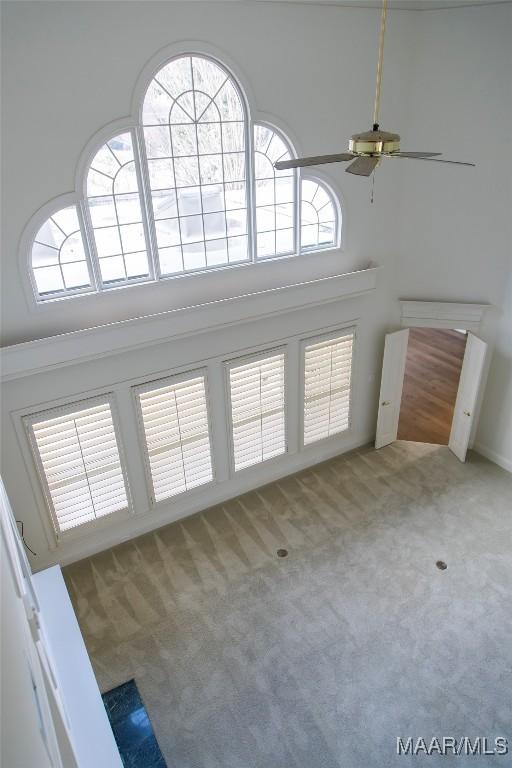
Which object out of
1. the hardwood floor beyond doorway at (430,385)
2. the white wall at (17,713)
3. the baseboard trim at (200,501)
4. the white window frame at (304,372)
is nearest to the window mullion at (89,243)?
the white window frame at (304,372)

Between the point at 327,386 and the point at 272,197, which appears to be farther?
the point at 327,386

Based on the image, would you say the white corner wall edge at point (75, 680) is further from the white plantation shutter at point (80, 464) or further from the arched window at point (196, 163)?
the arched window at point (196, 163)

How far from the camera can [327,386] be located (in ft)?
26.1

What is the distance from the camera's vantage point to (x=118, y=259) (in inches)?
232

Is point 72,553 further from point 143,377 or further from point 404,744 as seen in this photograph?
point 404,744

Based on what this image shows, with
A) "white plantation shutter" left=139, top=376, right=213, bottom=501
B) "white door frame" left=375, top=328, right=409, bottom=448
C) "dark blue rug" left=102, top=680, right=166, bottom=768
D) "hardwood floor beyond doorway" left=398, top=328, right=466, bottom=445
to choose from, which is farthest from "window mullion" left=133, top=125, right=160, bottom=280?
Result: "hardwood floor beyond doorway" left=398, top=328, right=466, bottom=445

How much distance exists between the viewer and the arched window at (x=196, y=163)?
5523mm

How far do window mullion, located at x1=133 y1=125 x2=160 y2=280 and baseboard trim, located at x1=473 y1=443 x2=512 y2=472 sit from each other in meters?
5.90

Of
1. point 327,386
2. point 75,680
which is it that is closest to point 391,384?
point 327,386

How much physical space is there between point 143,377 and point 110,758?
12.5ft

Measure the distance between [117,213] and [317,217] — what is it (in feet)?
8.90

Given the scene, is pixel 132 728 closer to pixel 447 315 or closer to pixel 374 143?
pixel 374 143

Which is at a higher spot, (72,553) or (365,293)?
(365,293)

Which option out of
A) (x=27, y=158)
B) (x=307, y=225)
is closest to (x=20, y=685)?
(x=27, y=158)
